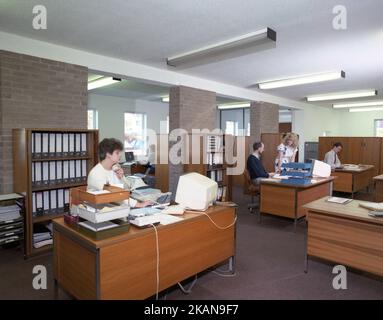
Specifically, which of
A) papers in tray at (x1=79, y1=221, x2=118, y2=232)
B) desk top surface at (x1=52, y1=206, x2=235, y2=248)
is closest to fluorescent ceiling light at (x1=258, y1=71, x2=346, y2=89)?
desk top surface at (x1=52, y1=206, x2=235, y2=248)

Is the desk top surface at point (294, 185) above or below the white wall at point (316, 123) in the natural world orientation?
below

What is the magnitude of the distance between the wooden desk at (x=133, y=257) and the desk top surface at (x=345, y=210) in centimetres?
105

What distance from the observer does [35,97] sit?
3607 mm

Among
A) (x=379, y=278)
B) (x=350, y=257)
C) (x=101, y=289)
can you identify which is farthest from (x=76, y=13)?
(x=379, y=278)

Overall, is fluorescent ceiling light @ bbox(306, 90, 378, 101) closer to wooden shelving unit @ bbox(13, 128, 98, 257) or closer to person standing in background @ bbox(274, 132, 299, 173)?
person standing in background @ bbox(274, 132, 299, 173)

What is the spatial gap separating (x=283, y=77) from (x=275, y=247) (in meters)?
3.53

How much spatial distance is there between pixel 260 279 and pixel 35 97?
11.3 feet

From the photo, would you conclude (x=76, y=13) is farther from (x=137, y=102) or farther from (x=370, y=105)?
(x=370, y=105)

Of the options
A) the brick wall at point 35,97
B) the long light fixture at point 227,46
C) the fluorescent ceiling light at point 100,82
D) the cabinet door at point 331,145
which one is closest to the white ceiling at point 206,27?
the long light fixture at point 227,46

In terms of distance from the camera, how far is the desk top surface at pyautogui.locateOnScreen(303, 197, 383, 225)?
98.8 inches

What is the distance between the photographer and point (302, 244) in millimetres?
3742

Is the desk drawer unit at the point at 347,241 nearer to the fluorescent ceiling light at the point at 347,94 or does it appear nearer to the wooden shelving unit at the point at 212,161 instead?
the wooden shelving unit at the point at 212,161

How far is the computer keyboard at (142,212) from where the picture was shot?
221cm

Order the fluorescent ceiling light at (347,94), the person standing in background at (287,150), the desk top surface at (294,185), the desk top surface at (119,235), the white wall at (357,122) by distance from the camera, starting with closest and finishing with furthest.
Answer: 1. the desk top surface at (119,235)
2. the desk top surface at (294,185)
3. the person standing in background at (287,150)
4. the fluorescent ceiling light at (347,94)
5. the white wall at (357,122)
